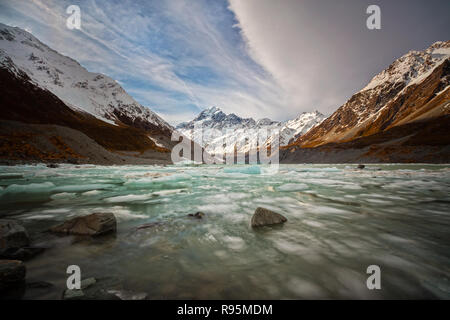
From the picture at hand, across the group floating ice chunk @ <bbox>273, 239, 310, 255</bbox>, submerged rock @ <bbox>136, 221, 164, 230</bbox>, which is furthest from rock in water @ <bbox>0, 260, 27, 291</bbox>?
floating ice chunk @ <bbox>273, 239, 310, 255</bbox>

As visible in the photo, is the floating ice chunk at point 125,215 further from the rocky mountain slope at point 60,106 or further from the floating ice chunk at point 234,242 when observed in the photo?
the rocky mountain slope at point 60,106

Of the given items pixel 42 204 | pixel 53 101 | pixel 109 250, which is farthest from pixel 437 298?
pixel 53 101

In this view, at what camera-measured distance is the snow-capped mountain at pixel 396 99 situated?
3955 inches

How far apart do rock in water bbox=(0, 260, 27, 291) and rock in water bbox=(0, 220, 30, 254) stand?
3.43ft

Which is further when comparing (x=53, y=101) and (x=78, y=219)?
(x=53, y=101)

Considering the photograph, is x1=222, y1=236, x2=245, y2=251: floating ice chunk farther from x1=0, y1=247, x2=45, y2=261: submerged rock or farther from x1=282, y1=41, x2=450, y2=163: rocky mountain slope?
x1=282, y1=41, x2=450, y2=163: rocky mountain slope

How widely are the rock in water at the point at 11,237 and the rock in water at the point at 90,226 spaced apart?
2.20ft

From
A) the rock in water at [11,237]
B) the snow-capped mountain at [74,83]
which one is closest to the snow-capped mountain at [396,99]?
the rock in water at [11,237]

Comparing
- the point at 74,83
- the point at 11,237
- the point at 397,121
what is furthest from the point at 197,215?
the point at 74,83

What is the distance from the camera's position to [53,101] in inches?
3258

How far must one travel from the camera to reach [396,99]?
118m

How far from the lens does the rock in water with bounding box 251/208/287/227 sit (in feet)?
14.6
